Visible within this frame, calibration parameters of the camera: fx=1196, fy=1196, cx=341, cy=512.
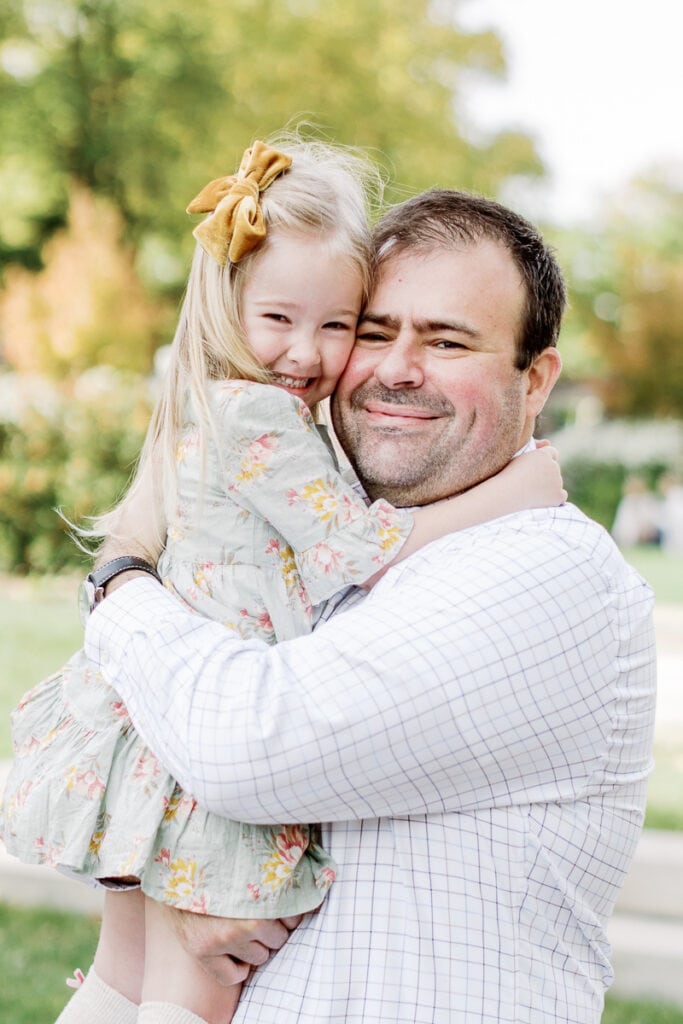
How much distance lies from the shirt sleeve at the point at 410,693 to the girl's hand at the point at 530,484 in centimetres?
31

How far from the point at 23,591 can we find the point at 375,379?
9.52 metres

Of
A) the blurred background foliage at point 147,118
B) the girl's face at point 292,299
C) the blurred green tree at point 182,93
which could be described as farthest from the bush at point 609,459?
the girl's face at point 292,299

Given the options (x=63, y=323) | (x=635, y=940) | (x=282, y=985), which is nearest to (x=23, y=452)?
(x=63, y=323)

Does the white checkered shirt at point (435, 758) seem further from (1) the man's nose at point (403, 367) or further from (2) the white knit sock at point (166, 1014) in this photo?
(1) the man's nose at point (403, 367)

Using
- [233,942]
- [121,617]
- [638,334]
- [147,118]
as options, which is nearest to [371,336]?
[121,617]

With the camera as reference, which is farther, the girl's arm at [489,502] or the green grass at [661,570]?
the green grass at [661,570]

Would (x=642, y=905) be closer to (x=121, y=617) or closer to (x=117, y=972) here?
(x=117, y=972)

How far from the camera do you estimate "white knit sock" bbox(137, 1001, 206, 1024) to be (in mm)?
2076

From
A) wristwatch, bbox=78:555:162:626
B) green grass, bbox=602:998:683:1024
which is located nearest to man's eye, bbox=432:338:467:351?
wristwatch, bbox=78:555:162:626

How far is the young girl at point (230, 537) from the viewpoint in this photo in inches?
82.0

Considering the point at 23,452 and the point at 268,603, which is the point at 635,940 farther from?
the point at 23,452

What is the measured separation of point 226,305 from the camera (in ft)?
8.64

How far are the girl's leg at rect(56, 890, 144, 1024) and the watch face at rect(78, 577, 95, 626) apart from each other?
22.3 inches

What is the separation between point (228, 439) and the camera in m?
2.38
